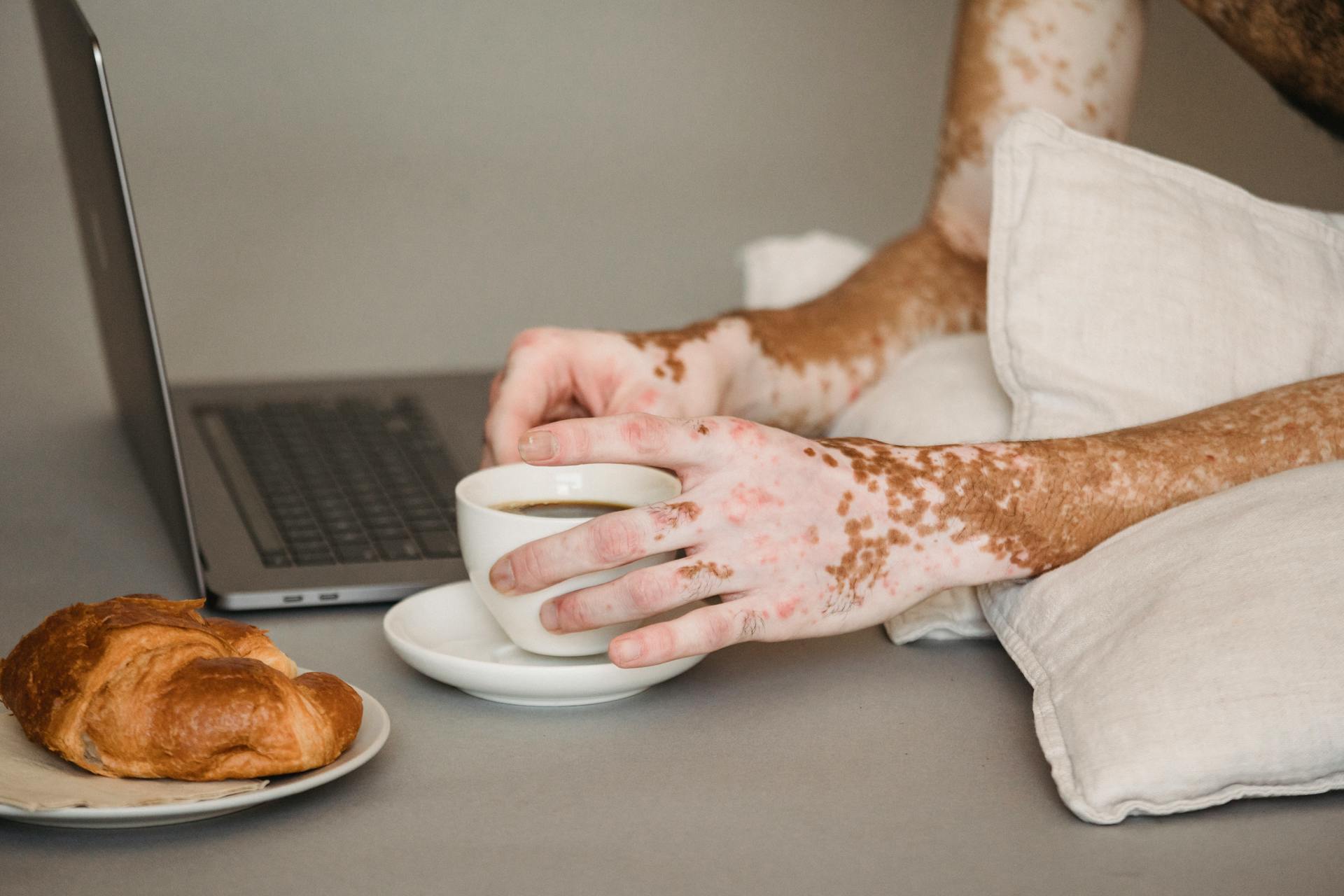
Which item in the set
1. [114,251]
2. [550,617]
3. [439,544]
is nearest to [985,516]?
[550,617]

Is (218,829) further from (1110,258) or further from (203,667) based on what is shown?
(1110,258)

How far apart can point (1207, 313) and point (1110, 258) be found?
8 centimetres

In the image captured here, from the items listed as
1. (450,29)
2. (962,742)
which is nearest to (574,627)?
(962,742)

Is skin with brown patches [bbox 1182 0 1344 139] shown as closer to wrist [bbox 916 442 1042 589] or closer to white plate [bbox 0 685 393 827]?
wrist [bbox 916 442 1042 589]

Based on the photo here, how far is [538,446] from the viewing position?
0.74 metres

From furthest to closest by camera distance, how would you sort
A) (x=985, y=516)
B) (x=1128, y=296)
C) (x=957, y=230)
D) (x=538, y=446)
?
(x=957, y=230)
(x=1128, y=296)
(x=985, y=516)
(x=538, y=446)

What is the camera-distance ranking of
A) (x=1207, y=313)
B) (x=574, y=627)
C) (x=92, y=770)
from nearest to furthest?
(x=92, y=770), (x=574, y=627), (x=1207, y=313)

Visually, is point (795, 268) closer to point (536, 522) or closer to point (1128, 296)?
point (1128, 296)

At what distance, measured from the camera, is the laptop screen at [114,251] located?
0.88 metres

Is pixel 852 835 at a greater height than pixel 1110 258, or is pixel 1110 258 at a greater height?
pixel 1110 258

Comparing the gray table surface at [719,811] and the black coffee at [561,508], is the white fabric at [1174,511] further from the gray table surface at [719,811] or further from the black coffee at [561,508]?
the black coffee at [561,508]

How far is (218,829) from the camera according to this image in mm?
661

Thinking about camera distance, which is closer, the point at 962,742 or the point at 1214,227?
the point at 962,742

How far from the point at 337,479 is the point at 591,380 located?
31 cm
